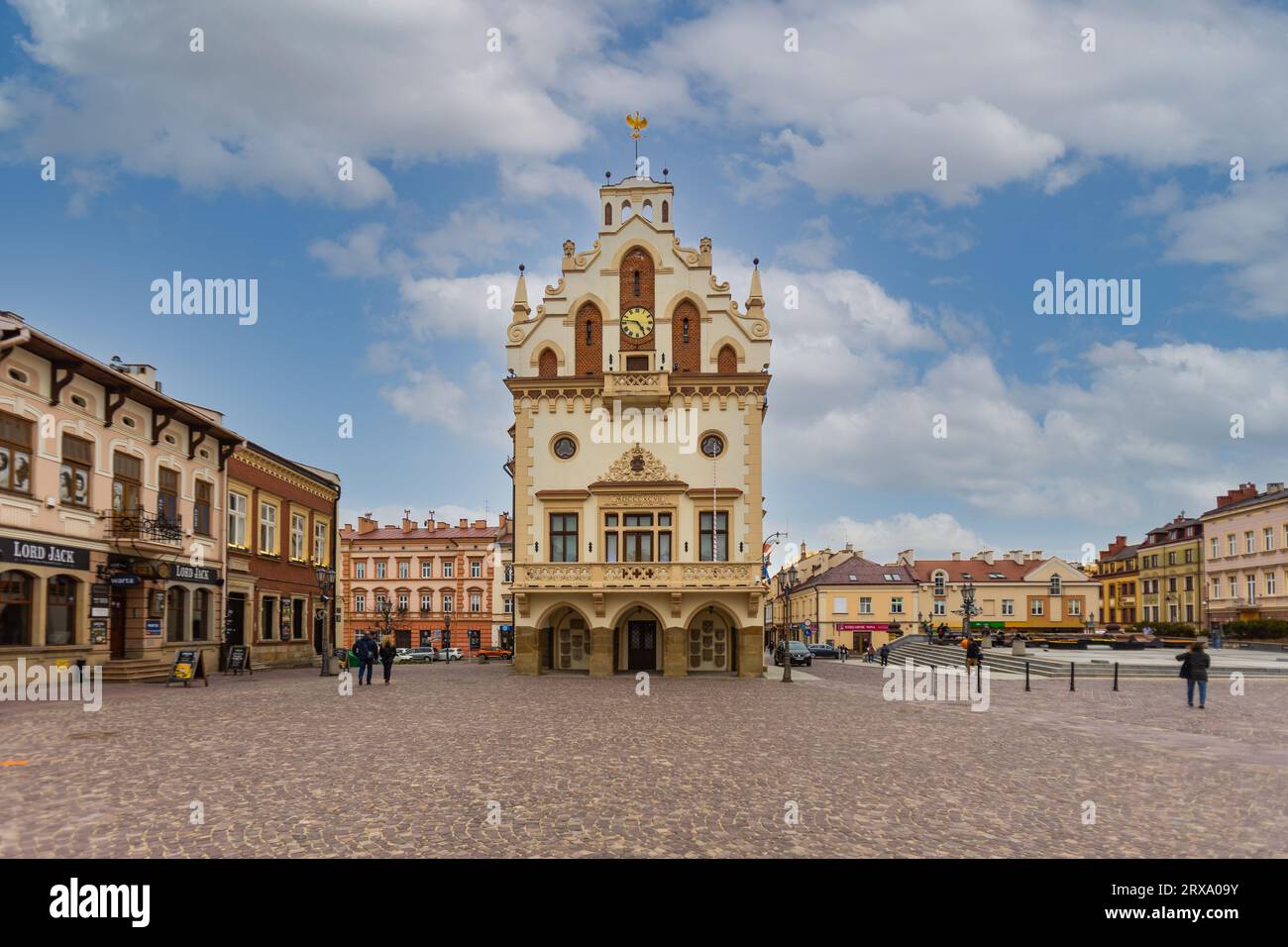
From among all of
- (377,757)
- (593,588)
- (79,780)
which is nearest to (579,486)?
(593,588)

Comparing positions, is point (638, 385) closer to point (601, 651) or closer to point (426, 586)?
point (601, 651)

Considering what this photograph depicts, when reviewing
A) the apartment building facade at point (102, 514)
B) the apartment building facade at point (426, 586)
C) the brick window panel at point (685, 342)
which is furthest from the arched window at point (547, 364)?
the apartment building facade at point (426, 586)

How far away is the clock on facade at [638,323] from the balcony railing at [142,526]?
1767 cm

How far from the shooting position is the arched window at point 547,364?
123 ft

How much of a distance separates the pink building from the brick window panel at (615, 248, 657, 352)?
167 ft

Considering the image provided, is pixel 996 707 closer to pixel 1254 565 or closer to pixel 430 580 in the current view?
pixel 1254 565

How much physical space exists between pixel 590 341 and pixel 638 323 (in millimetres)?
2030

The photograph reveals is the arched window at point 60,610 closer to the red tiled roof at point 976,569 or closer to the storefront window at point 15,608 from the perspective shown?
the storefront window at point 15,608

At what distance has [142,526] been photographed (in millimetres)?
27797

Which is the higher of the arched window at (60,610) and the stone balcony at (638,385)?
the stone balcony at (638,385)

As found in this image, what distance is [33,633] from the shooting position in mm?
23781

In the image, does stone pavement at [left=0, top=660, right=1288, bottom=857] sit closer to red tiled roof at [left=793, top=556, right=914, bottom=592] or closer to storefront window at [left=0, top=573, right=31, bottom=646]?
storefront window at [left=0, top=573, right=31, bottom=646]

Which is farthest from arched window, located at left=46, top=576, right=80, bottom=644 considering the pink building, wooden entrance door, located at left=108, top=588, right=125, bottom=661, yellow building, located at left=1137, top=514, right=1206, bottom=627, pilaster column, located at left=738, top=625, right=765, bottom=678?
yellow building, located at left=1137, top=514, right=1206, bottom=627
